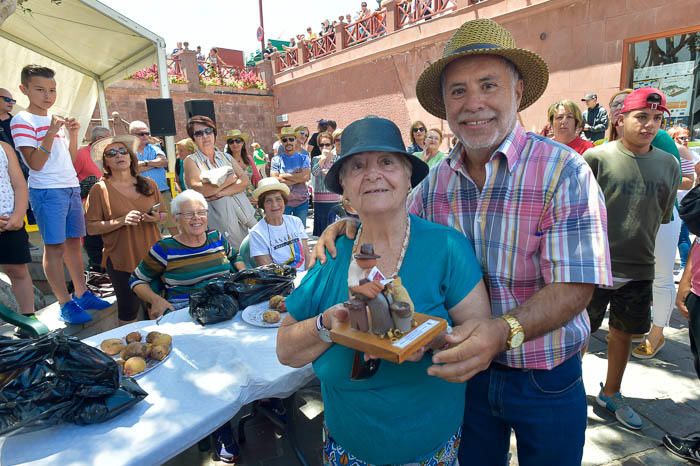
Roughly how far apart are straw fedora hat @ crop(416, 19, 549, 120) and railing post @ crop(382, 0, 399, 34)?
43.6 ft

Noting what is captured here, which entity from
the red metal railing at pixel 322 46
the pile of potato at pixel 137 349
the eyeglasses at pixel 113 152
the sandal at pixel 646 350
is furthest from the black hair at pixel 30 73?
the red metal railing at pixel 322 46

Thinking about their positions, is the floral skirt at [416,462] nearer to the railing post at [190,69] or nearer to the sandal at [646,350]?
the sandal at [646,350]

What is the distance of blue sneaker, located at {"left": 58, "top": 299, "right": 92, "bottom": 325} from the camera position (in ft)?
13.3

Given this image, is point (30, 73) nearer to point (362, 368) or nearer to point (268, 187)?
point (268, 187)

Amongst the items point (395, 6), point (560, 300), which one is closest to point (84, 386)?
point (560, 300)

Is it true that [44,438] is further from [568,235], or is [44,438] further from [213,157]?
[213,157]

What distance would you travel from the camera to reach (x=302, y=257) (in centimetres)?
381

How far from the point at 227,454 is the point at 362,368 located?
6.13 ft

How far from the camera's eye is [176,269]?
3070mm

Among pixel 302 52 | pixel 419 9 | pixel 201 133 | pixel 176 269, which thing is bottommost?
pixel 176 269

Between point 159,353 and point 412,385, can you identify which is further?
point 159,353

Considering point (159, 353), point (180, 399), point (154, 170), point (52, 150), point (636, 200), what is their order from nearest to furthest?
point (180, 399)
point (159, 353)
point (636, 200)
point (52, 150)
point (154, 170)

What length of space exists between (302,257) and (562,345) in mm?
2624

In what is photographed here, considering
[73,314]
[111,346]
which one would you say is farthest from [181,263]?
[73,314]
